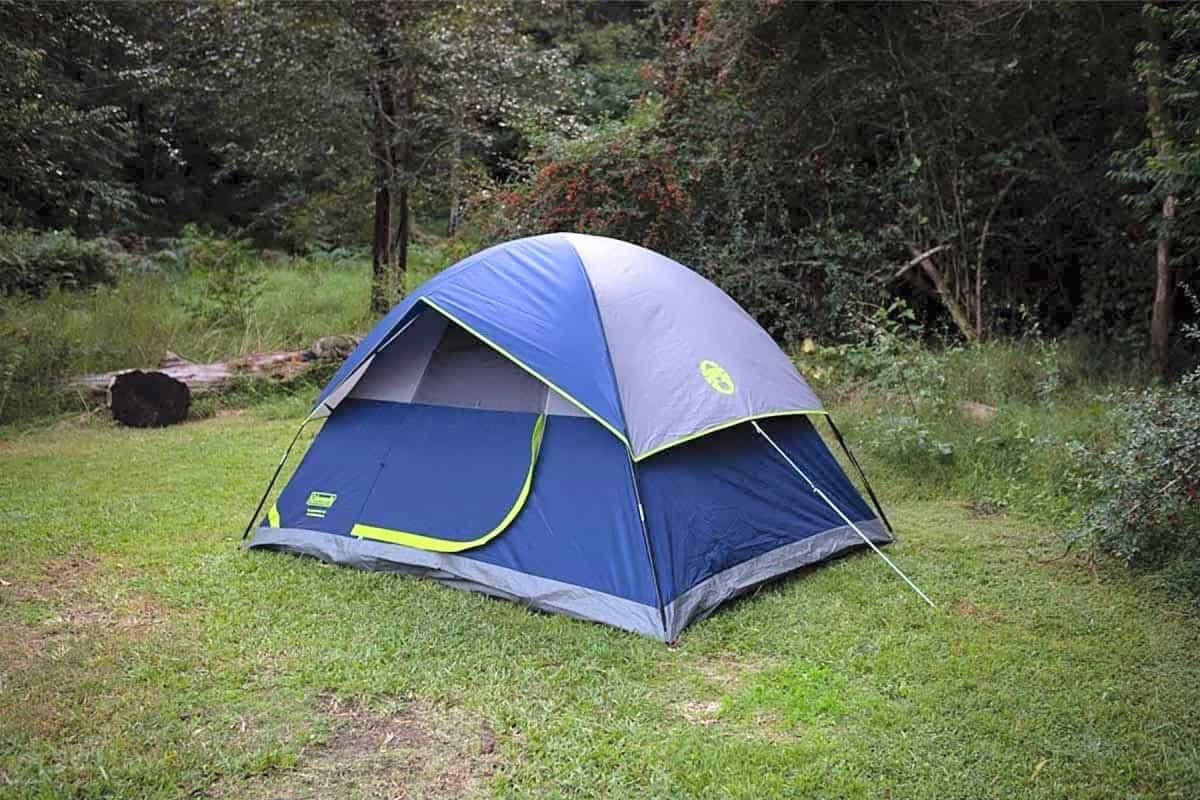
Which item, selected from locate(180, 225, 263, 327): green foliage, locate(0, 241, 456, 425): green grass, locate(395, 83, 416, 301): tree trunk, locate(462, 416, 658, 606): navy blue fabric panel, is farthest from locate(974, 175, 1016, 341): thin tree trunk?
locate(180, 225, 263, 327): green foliage

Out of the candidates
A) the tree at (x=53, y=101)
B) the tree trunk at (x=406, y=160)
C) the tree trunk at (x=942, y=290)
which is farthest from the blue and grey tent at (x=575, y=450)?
the tree trunk at (x=406, y=160)

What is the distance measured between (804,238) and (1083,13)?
2.69m

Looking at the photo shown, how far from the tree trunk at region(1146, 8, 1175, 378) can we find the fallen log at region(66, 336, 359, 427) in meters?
6.55

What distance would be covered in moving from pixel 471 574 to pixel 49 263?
8.87 metres

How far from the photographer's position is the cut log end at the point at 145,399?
716 centimetres

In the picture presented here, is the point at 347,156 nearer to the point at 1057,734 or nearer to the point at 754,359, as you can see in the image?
the point at 754,359

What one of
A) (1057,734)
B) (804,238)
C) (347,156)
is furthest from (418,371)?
(347,156)

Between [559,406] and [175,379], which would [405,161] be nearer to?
[175,379]

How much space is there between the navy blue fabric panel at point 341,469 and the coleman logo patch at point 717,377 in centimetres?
142

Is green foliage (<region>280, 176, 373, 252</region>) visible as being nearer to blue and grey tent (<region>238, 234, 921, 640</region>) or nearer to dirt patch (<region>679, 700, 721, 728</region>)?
blue and grey tent (<region>238, 234, 921, 640</region>)

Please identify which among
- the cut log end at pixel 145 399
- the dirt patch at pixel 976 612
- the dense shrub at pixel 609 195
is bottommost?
the cut log end at pixel 145 399

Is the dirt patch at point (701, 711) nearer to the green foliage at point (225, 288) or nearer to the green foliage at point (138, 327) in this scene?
the green foliage at point (138, 327)

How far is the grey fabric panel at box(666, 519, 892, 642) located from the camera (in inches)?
133

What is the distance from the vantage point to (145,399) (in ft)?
23.7
